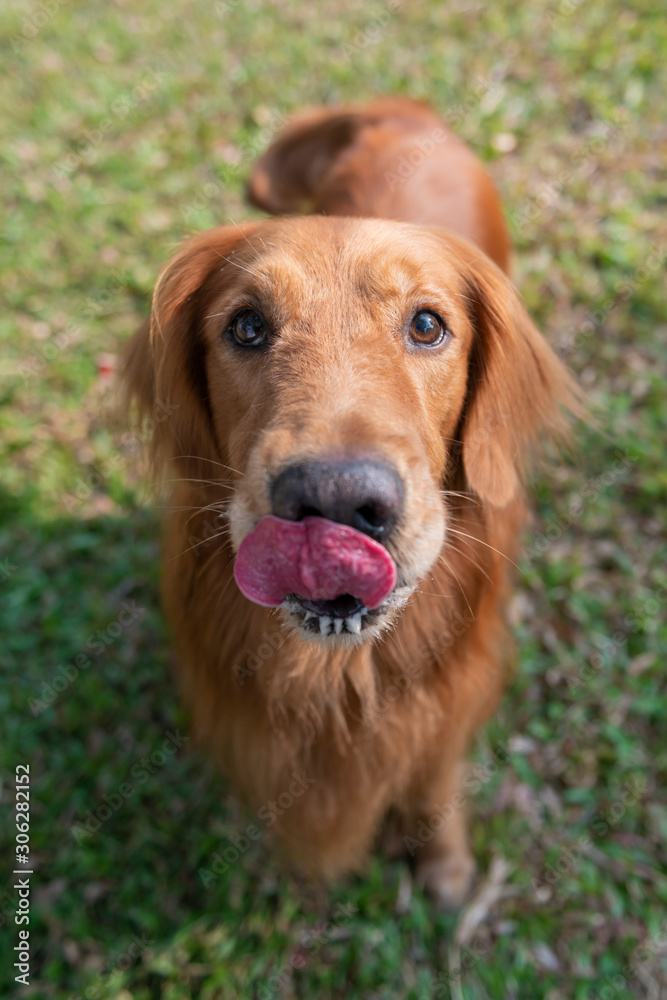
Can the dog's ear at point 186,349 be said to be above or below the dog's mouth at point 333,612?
above

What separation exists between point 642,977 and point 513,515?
230cm

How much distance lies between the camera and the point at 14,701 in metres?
3.89

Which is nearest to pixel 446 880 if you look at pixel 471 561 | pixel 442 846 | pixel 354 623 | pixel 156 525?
pixel 442 846

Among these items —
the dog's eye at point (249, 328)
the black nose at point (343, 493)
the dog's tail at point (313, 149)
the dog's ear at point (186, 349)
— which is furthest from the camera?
the dog's tail at point (313, 149)

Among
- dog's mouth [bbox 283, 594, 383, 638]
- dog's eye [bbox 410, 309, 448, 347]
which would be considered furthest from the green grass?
dog's mouth [bbox 283, 594, 383, 638]

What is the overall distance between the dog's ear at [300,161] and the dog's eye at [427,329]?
2089 millimetres

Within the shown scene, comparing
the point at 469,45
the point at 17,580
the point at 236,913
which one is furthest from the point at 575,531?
the point at 469,45

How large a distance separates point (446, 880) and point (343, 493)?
2.59m

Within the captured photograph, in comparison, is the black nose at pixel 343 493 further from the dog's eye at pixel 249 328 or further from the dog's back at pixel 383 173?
the dog's back at pixel 383 173

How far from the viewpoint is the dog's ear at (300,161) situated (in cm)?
404

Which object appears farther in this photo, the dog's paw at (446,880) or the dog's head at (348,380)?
the dog's paw at (446,880)

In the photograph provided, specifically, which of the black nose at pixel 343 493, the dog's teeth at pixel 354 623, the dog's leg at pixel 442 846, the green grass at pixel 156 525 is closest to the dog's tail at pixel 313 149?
the green grass at pixel 156 525

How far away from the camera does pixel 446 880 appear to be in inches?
131

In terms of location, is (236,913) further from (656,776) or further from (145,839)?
(656,776)
